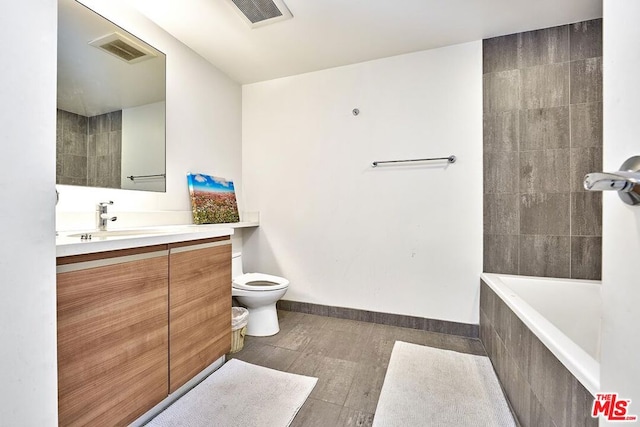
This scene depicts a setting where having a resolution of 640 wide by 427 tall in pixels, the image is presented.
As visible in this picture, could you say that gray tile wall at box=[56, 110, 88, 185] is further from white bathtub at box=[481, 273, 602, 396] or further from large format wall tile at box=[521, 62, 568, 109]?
large format wall tile at box=[521, 62, 568, 109]

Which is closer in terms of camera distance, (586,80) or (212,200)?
(586,80)

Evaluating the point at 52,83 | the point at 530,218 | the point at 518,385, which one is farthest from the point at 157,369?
the point at 530,218

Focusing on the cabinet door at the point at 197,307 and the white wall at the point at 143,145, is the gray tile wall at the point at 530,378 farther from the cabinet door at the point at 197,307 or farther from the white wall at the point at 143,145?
the white wall at the point at 143,145

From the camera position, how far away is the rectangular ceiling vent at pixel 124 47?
62.6 inches

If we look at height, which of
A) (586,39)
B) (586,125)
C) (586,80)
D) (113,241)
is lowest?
(113,241)

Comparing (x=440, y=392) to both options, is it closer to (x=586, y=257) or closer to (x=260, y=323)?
(x=260, y=323)

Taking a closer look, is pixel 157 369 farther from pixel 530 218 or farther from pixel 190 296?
pixel 530 218

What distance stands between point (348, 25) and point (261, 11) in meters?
0.60

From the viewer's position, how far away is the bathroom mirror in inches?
56.6

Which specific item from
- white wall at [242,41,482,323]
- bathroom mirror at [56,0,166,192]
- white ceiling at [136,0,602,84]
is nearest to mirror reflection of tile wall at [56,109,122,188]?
bathroom mirror at [56,0,166,192]

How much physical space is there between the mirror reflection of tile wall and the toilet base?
129cm

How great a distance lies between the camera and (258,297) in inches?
78.3

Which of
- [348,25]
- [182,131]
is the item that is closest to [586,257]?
[348,25]

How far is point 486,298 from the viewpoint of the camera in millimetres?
1924
